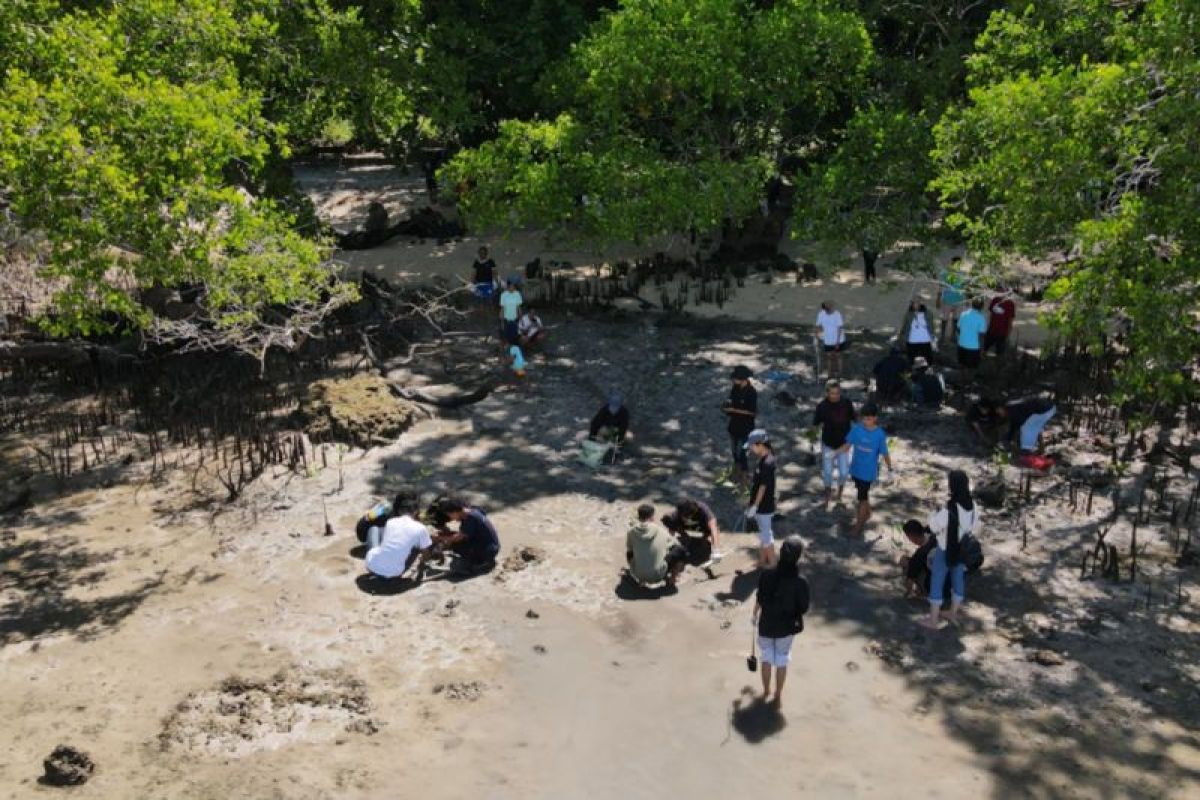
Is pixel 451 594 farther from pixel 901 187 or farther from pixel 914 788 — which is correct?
pixel 901 187


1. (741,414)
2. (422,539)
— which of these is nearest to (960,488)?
(741,414)

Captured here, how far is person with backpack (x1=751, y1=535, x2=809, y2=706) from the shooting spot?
7.91 meters

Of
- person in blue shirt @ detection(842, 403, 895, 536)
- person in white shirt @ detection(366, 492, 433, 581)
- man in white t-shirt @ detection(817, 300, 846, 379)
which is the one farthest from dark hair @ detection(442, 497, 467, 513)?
man in white t-shirt @ detection(817, 300, 846, 379)

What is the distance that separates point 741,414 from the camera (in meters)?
12.2

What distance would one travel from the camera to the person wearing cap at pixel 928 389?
48.0 ft

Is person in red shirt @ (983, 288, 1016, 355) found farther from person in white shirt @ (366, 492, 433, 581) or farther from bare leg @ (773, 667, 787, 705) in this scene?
person in white shirt @ (366, 492, 433, 581)

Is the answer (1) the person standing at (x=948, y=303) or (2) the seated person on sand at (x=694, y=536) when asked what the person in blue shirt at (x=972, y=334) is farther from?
(2) the seated person on sand at (x=694, y=536)

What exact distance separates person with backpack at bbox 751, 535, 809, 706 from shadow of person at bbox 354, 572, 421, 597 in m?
3.92

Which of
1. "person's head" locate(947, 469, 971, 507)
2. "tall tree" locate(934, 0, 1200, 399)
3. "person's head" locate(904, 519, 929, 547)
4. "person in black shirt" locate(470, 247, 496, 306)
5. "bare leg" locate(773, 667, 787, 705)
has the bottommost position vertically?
"bare leg" locate(773, 667, 787, 705)

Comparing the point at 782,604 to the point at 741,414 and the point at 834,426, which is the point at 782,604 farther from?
the point at 741,414

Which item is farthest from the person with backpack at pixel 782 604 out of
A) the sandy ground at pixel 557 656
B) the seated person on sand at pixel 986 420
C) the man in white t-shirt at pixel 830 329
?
the man in white t-shirt at pixel 830 329

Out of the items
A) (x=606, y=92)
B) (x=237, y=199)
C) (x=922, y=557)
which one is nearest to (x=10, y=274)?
(x=237, y=199)

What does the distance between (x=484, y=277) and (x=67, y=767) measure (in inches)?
520

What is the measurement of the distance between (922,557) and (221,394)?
11217mm
